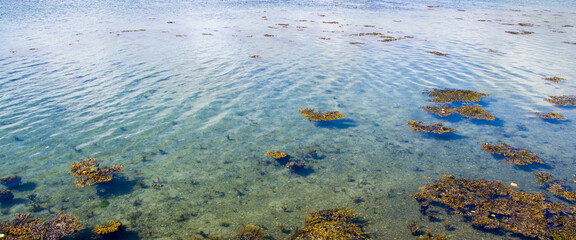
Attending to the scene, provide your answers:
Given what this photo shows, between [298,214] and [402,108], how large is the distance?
9974 mm

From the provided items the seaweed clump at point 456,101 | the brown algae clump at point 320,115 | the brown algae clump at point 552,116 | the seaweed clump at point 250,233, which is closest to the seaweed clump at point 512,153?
the seaweed clump at point 456,101

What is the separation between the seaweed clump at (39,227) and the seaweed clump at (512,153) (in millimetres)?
14914

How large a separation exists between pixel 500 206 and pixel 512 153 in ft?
13.1

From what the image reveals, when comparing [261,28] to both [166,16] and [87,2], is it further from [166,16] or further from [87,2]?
[87,2]

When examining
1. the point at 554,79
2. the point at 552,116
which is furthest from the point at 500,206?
the point at 554,79

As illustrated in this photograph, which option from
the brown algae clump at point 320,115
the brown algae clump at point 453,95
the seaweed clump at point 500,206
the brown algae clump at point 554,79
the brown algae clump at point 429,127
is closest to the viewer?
the seaweed clump at point 500,206

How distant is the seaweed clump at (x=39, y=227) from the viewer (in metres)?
7.06

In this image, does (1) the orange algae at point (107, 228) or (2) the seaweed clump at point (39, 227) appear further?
(1) the orange algae at point (107, 228)

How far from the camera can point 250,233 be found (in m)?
7.46

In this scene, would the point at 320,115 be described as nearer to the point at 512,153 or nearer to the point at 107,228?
the point at 512,153

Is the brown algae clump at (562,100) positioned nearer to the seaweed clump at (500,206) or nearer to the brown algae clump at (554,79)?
the brown algae clump at (554,79)

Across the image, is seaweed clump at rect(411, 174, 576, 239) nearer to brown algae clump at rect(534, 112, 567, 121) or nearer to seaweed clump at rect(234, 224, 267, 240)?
seaweed clump at rect(234, 224, 267, 240)

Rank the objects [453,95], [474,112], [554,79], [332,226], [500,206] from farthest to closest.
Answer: [554,79], [453,95], [474,112], [500,206], [332,226]

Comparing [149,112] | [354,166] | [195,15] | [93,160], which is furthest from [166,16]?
[354,166]
